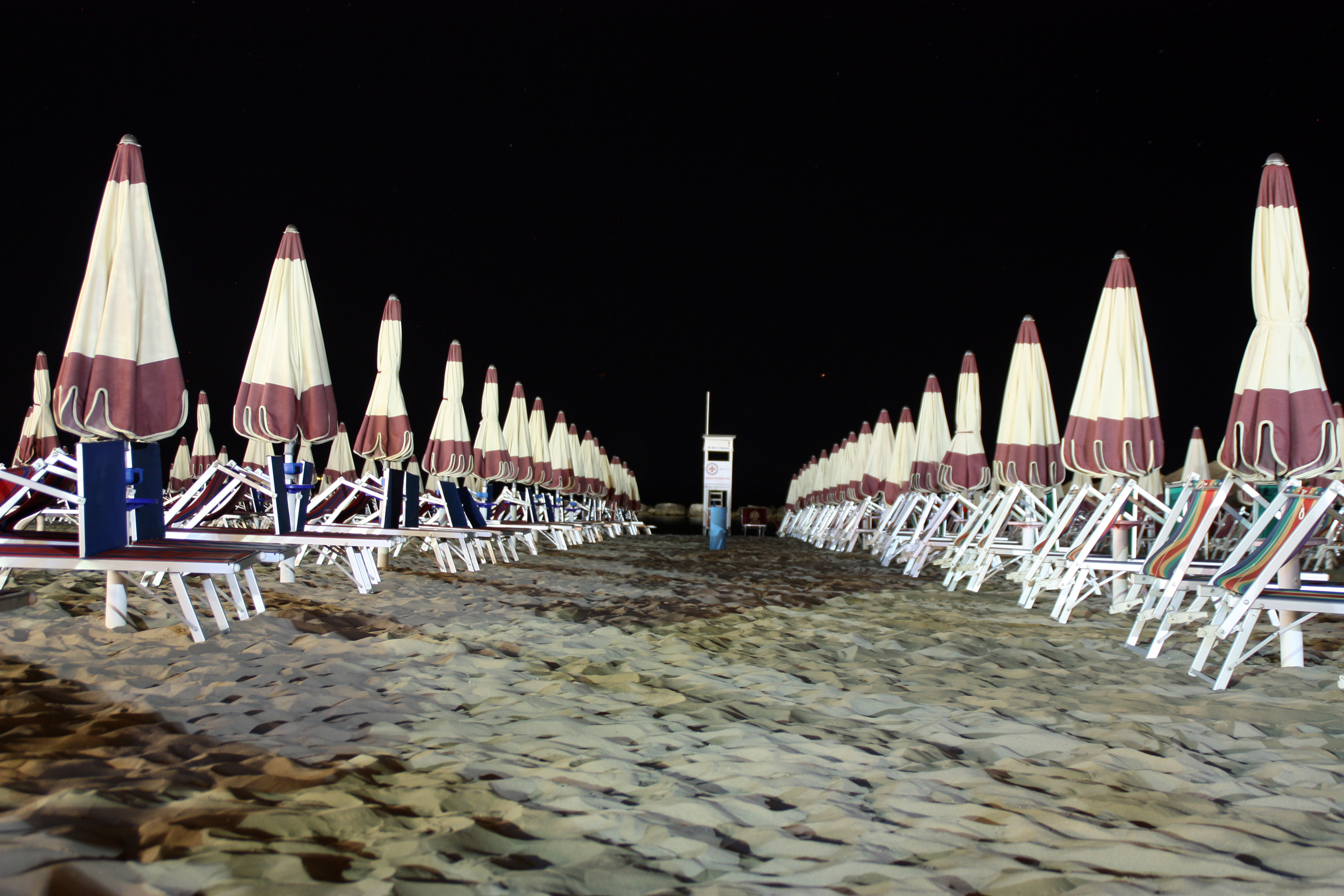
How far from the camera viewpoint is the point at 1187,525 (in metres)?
4.53

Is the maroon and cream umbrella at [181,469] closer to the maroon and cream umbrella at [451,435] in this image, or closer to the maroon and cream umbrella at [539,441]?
the maroon and cream umbrella at [539,441]

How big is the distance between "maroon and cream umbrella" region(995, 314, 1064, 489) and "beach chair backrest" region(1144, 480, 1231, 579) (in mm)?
2601

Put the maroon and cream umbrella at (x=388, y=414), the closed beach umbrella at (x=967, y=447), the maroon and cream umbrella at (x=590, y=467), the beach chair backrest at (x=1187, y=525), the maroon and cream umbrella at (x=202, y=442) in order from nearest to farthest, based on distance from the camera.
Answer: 1. the beach chair backrest at (x=1187, y=525)
2. the maroon and cream umbrella at (x=388, y=414)
3. the closed beach umbrella at (x=967, y=447)
4. the maroon and cream umbrella at (x=202, y=442)
5. the maroon and cream umbrella at (x=590, y=467)

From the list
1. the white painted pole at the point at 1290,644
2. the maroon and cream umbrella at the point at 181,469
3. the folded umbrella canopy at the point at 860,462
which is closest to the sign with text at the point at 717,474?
the folded umbrella canopy at the point at 860,462

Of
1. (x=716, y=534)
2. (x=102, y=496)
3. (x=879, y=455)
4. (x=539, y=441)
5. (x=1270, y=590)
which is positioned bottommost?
(x=716, y=534)

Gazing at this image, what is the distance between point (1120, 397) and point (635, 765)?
16.9 feet

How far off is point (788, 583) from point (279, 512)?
14.1ft

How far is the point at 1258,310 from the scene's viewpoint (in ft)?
14.6

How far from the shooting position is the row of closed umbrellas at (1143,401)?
4.17 m

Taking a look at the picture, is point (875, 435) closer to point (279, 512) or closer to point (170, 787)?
point (279, 512)

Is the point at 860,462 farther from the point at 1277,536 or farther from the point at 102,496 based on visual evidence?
the point at 102,496

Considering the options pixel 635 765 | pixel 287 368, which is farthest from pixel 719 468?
pixel 635 765

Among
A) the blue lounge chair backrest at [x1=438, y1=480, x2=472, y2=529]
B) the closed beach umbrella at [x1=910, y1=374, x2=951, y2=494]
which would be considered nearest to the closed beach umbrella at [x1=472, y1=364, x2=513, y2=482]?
the blue lounge chair backrest at [x1=438, y1=480, x2=472, y2=529]

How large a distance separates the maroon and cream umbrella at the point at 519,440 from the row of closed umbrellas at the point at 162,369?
235 centimetres
